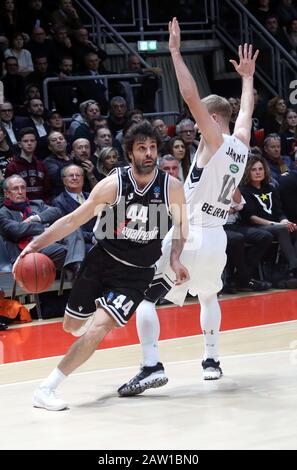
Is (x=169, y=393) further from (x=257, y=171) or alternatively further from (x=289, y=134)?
(x=289, y=134)

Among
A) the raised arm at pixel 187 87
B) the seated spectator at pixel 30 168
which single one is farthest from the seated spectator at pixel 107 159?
the raised arm at pixel 187 87

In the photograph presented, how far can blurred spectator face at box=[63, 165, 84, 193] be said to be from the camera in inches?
388

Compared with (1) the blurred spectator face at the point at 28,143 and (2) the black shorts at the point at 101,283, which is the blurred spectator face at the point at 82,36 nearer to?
(1) the blurred spectator face at the point at 28,143

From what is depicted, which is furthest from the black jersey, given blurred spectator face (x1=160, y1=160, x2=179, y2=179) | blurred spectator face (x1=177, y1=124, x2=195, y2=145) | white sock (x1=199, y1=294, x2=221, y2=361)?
blurred spectator face (x1=177, y1=124, x2=195, y2=145)

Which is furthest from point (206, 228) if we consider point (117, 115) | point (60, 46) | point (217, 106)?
point (60, 46)

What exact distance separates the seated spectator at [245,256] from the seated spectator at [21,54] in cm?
332

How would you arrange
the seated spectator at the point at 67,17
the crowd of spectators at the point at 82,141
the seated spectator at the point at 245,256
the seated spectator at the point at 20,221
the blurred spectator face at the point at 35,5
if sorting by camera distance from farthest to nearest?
the seated spectator at the point at 67,17 → the blurred spectator face at the point at 35,5 → the seated spectator at the point at 245,256 → the crowd of spectators at the point at 82,141 → the seated spectator at the point at 20,221

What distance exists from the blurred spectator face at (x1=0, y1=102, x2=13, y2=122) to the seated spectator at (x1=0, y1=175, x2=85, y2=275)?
64.0 inches

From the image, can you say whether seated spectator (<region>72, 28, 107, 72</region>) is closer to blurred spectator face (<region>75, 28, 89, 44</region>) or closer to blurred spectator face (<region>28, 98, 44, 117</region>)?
blurred spectator face (<region>75, 28, 89, 44</region>)

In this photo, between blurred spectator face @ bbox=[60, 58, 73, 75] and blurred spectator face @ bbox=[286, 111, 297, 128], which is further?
blurred spectator face @ bbox=[286, 111, 297, 128]

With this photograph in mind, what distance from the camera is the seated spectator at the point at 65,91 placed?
12297mm

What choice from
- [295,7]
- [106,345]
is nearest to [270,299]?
[106,345]

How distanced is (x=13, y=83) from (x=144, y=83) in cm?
206

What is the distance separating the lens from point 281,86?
49.2ft
